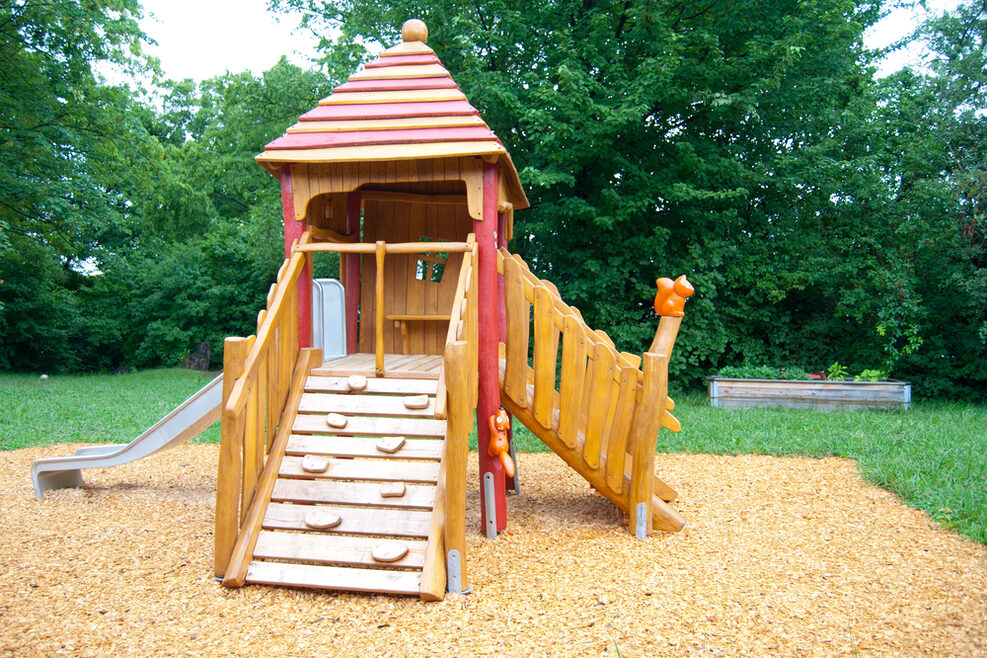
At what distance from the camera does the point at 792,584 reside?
3.79 meters

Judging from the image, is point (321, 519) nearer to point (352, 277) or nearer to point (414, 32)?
point (352, 277)

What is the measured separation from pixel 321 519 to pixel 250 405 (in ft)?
2.65

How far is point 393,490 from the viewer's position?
396 cm

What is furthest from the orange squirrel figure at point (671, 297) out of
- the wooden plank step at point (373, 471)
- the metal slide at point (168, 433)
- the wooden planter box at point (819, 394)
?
the wooden planter box at point (819, 394)

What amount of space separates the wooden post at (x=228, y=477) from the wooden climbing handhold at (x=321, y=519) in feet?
1.37

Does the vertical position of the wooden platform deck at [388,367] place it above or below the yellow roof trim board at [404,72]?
below

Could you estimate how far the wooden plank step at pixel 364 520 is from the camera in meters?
3.82

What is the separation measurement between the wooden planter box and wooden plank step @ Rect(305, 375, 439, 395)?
7407 millimetres

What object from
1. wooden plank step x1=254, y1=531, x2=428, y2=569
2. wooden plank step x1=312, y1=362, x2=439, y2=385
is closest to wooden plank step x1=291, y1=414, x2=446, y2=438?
wooden plank step x1=312, y1=362, x2=439, y2=385

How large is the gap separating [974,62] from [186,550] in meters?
13.3

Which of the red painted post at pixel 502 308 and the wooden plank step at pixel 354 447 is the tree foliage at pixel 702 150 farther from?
the wooden plank step at pixel 354 447

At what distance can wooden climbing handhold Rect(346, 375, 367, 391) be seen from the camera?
14.6 feet

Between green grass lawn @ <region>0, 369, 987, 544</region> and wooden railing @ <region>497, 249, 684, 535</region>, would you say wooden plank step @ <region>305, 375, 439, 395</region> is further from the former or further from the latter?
green grass lawn @ <region>0, 369, 987, 544</region>

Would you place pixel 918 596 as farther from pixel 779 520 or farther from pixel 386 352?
pixel 386 352
